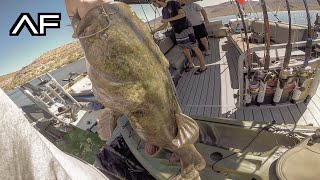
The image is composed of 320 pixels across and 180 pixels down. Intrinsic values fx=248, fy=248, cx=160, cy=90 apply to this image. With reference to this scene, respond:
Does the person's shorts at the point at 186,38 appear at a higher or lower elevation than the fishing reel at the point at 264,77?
higher

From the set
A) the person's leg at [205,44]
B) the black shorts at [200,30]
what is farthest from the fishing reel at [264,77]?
the person's leg at [205,44]

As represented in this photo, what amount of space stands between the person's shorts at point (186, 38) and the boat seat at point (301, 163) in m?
4.99

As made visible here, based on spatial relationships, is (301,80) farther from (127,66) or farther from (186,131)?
(127,66)

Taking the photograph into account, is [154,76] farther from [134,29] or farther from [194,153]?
[194,153]

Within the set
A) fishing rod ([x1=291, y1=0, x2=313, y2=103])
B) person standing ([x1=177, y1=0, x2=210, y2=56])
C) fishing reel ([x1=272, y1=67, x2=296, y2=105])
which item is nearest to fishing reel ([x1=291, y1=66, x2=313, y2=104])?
fishing rod ([x1=291, y1=0, x2=313, y2=103])

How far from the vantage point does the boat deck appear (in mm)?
5449

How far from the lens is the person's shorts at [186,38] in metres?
7.48

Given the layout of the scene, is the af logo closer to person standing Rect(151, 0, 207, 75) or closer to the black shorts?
person standing Rect(151, 0, 207, 75)

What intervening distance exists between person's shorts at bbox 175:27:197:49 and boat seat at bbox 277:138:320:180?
4991mm

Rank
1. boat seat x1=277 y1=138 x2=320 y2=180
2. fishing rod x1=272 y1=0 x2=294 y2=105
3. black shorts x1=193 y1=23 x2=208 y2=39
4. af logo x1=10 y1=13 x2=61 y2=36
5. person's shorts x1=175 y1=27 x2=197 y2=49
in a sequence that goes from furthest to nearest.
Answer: black shorts x1=193 y1=23 x2=208 y2=39 → person's shorts x1=175 y1=27 x2=197 y2=49 → fishing rod x1=272 y1=0 x2=294 y2=105 → af logo x1=10 y1=13 x2=61 y2=36 → boat seat x1=277 y1=138 x2=320 y2=180

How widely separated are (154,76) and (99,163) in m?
4.22

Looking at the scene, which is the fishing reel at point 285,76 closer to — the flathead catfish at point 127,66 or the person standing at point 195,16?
the flathead catfish at point 127,66

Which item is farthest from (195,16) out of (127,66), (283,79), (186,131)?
(127,66)

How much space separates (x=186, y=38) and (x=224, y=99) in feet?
7.34
